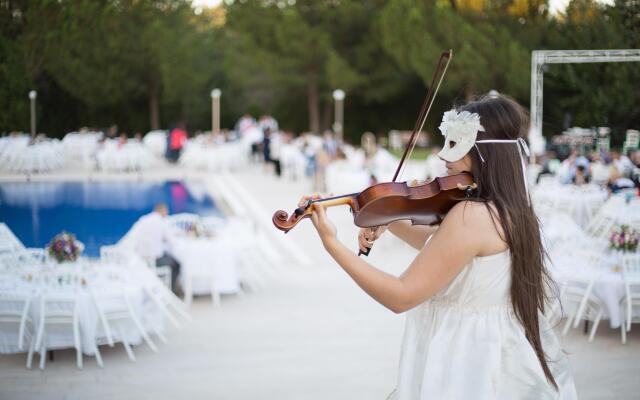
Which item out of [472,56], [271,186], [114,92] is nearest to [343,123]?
[472,56]

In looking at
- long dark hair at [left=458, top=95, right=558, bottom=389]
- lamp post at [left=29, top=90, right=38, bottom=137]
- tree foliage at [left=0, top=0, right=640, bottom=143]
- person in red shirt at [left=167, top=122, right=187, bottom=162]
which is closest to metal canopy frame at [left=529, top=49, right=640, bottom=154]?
tree foliage at [left=0, top=0, right=640, bottom=143]

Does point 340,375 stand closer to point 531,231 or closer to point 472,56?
point 531,231

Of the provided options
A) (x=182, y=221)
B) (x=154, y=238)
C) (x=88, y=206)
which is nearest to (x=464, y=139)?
(x=154, y=238)

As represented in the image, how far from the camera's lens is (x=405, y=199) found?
259cm

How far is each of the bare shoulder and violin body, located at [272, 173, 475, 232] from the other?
74 mm

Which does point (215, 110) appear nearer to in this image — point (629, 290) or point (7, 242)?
point (7, 242)

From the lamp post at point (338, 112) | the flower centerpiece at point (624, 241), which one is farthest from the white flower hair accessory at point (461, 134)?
the lamp post at point (338, 112)

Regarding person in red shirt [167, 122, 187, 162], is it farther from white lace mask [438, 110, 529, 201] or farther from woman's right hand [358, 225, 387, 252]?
white lace mask [438, 110, 529, 201]

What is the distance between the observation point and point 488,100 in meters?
2.71

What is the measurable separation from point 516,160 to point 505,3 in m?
21.9

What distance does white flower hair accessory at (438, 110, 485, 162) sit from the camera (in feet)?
8.50

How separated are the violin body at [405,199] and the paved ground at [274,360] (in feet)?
9.54

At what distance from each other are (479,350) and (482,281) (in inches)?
9.8

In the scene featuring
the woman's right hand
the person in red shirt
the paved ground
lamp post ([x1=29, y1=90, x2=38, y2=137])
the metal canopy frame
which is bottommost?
the paved ground
